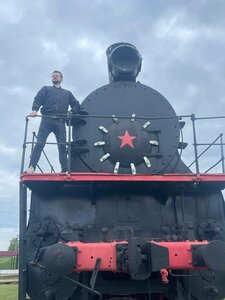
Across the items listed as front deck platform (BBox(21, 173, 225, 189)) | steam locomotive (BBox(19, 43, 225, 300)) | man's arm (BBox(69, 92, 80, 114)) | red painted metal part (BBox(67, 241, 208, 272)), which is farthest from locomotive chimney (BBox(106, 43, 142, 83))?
red painted metal part (BBox(67, 241, 208, 272))

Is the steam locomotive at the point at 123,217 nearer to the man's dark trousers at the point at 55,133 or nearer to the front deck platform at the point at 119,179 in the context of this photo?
the front deck platform at the point at 119,179

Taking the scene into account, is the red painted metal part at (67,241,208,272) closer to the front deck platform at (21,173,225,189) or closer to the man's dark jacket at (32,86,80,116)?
the front deck platform at (21,173,225,189)

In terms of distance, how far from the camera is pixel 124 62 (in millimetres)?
7168

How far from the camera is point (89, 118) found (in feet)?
20.4

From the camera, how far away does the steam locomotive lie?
422 cm

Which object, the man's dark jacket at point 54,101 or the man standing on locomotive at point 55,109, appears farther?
the man's dark jacket at point 54,101

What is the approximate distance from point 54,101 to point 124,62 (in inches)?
63.9

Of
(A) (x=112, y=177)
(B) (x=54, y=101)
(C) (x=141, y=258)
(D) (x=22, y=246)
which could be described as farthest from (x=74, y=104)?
(C) (x=141, y=258)

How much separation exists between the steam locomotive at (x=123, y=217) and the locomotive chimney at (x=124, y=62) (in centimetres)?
39

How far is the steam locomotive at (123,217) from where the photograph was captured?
13.9ft

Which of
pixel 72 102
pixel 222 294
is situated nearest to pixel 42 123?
pixel 72 102

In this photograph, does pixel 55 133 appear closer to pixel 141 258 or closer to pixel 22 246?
pixel 22 246

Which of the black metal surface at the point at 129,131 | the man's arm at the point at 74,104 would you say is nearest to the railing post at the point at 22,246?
the black metal surface at the point at 129,131

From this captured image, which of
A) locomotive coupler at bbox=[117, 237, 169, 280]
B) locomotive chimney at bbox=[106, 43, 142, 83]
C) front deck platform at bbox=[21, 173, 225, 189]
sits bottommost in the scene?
locomotive coupler at bbox=[117, 237, 169, 280]
